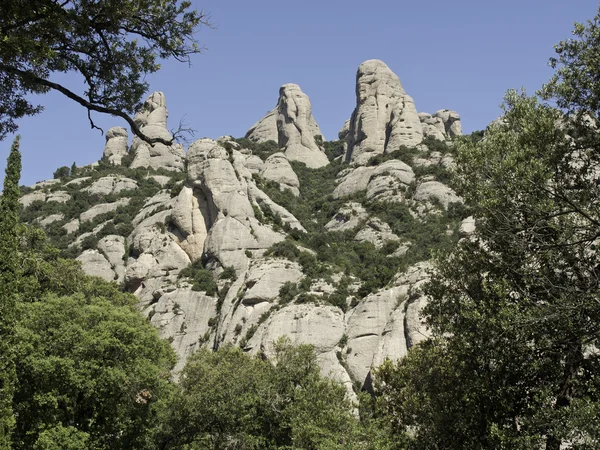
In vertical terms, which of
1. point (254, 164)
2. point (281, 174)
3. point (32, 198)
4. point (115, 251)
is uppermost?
point (254, 164)

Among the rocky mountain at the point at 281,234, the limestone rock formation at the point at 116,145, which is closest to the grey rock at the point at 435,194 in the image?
the rocky mountain at the point at 281,234

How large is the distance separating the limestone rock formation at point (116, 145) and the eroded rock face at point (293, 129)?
2946cm

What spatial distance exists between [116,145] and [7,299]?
109358 millimetres

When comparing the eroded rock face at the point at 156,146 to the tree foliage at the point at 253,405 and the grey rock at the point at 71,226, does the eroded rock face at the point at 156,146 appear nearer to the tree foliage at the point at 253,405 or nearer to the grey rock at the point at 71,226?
the grey rock at the point at 71,226

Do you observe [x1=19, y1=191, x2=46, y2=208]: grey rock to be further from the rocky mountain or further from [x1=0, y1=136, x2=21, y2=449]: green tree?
[x1=0, y1=136, x2=21, y2=449]: green tree

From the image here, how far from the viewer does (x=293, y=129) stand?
11881cm

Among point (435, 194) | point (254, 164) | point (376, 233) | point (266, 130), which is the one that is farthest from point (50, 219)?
point (266, 130)

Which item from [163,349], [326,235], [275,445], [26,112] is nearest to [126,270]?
[326,235]

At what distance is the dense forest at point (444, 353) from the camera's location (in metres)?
14.1

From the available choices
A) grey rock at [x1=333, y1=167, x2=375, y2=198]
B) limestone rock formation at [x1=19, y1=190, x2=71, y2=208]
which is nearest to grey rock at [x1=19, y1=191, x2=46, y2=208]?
limestone rock formation at [x1=19, y1=190, x2=71, y2=208]

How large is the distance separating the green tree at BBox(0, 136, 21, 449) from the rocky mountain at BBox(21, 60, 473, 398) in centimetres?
2421

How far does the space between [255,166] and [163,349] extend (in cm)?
7099

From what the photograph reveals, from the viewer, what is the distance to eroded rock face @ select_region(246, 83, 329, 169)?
115 m

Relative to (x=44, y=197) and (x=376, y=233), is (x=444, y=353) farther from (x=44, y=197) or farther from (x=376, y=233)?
(x=44, y=197)
